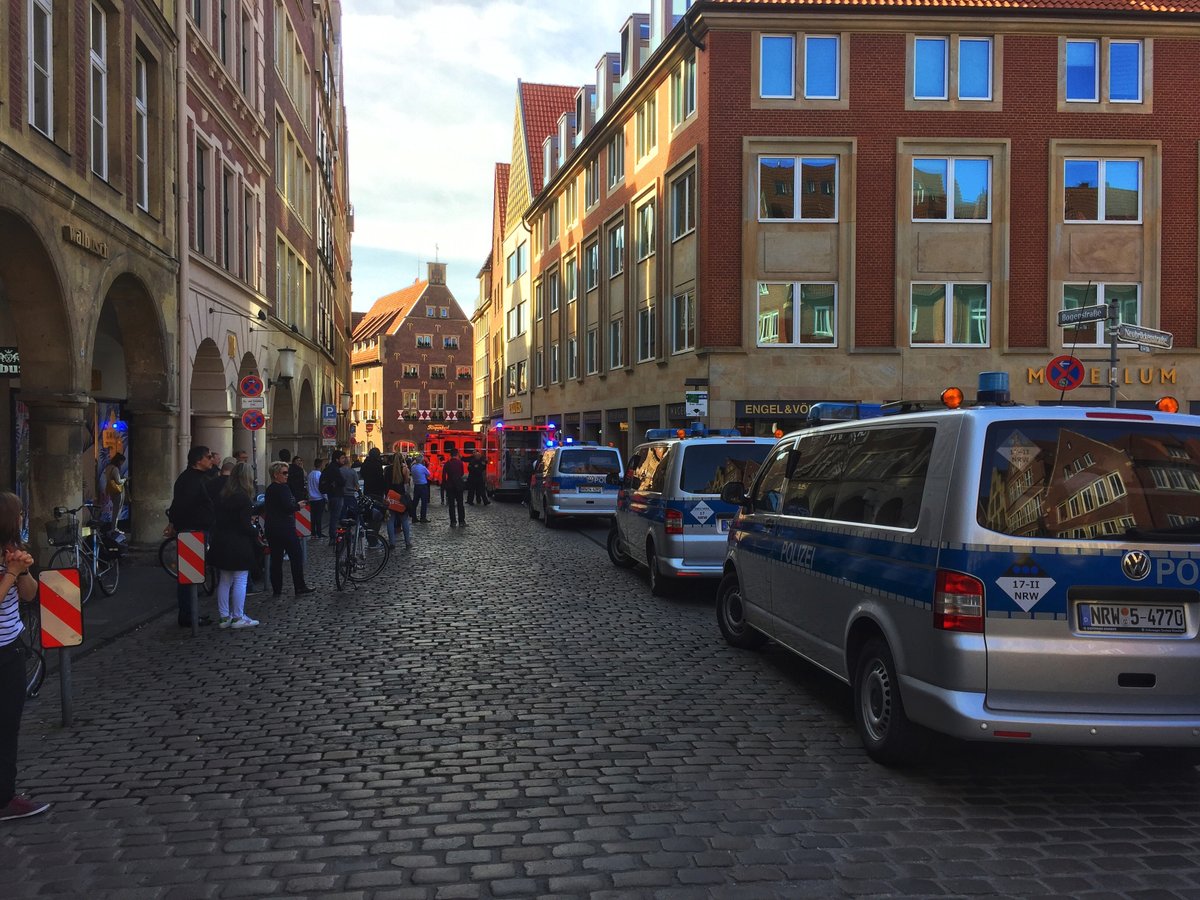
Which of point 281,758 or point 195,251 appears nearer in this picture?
point 281,758

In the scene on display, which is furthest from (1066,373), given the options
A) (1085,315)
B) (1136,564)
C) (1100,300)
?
(1100,300)

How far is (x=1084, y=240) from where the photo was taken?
27.5m

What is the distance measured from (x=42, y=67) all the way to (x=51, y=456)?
15.0 ft

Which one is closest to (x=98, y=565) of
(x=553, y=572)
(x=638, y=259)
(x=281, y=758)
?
(x=553, y=572)

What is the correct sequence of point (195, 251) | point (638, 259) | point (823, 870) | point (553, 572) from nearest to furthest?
point (823, 870) < point (553, 572) < point (195, 251) < point (638, 259)

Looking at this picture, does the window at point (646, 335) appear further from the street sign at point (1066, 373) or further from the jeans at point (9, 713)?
the jeans at point (9, 713)

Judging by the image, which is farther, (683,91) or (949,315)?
(683,91)

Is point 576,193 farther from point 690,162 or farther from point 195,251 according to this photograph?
point 195,251

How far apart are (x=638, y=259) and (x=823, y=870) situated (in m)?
31.6

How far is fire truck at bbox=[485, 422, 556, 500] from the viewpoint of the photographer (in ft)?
123

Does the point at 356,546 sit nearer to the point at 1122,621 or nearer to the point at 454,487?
the point at 1122,621

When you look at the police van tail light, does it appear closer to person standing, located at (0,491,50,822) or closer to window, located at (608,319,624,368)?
person standing, located at (0,491,50,822)

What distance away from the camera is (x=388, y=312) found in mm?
114438

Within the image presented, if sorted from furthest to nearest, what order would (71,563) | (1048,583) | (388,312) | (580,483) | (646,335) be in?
(388,312) → (646,335) → (580,483) → (71,563) → (1048,583)
